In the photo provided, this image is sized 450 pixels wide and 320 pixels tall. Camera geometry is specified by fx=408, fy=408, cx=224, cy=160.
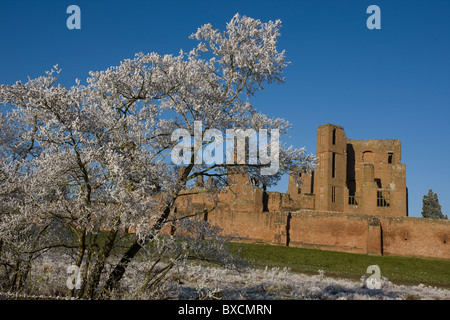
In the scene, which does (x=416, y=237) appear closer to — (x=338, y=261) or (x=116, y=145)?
(x=338, y=261)

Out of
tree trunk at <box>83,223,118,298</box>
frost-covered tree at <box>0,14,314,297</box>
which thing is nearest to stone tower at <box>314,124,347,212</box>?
frost-covered tree at <box>0,14,314,297</box>

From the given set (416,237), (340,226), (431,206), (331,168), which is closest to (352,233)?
(340,226)

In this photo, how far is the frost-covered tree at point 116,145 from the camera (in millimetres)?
6406

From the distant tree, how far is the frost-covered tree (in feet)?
198

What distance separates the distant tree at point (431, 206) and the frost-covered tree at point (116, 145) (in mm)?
60354

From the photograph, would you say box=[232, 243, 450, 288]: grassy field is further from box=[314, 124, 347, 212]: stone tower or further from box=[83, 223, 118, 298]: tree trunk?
box=[83, 223, 118, 298]: tree trunk

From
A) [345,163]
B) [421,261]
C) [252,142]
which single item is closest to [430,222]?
[421,261]

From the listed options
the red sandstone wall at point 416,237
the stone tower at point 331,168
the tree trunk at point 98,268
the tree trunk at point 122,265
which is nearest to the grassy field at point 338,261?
the red sandstone wall at point 416,237

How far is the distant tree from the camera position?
Answer: 2381 inches

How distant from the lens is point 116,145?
22.3 ft

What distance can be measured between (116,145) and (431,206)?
2523 inches

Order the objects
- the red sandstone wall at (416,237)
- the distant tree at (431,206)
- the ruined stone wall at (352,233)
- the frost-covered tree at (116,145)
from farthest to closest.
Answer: the distant tree at (431,206), the ruined stone wall at (352,233), the red sandstone wall at (416,237), the frost-covered tree at (116,145)

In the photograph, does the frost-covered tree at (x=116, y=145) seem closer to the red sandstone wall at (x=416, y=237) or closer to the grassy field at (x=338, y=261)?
the grassy field at (x=338, y=261)

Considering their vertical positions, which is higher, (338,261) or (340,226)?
(340,226)
